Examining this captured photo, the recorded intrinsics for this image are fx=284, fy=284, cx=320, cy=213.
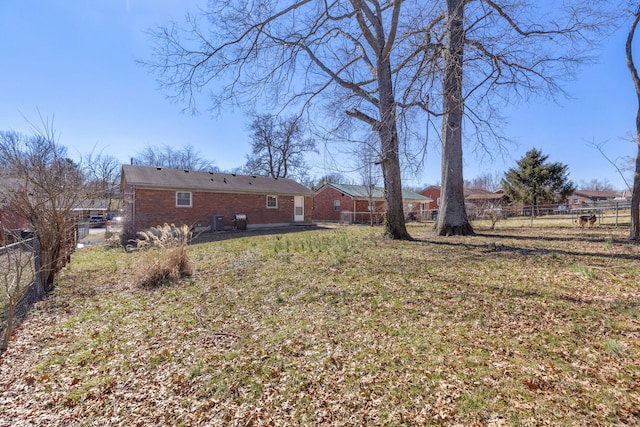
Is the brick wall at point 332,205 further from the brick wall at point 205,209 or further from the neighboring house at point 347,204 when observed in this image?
the brick wall at point 205,209

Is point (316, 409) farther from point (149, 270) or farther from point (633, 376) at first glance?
point (149, 270)

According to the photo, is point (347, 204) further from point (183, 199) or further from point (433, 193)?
point (433, 193)

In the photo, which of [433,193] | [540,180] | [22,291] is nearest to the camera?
[22,291]

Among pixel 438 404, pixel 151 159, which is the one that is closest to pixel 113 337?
pixel 438 404

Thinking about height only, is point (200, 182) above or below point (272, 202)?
above

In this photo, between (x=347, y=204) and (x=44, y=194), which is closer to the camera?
(x=44, y=194)

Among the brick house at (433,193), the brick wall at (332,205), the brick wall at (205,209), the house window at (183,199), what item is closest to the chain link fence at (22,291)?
the brick wall at (205,209)

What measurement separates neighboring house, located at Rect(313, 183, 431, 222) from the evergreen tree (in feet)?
43.9

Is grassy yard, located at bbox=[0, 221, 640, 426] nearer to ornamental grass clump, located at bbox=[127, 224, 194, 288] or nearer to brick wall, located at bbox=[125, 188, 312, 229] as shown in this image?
ornamental grass clump, located at bbox=[127, 224, 194, 288]

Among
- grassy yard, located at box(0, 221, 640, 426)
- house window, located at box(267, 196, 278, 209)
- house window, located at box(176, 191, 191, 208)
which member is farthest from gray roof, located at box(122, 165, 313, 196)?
grassy yard, located at box(0, 221, 640, 426)

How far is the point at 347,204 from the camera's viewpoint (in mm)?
27547

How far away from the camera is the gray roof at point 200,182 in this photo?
49.2 feet

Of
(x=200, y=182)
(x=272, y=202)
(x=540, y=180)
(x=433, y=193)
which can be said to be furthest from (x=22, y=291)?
(x=433, y=193)

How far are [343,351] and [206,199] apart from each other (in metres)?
15.6
